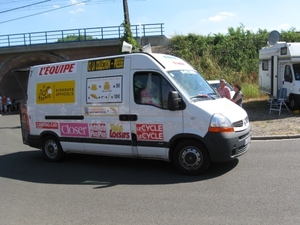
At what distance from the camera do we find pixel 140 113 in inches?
252

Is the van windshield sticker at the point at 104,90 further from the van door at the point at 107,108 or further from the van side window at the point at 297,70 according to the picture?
Result: the van side window at the point at 297,70

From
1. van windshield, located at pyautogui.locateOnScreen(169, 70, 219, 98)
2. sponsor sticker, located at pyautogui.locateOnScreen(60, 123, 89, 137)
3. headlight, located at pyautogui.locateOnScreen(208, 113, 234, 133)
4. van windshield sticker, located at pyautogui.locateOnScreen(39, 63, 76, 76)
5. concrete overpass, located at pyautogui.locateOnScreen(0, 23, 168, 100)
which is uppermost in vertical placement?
concrete overpass, located at pyautogui.locateOnScreen(0, 23, 168, 100)

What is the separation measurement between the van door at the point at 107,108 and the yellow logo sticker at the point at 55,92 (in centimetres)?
43

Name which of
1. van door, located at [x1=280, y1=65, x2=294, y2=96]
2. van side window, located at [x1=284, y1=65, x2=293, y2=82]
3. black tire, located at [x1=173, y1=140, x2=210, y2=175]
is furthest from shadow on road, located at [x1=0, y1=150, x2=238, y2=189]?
van side window, located at [x1=284, y1=65, x2=293, y2=82]

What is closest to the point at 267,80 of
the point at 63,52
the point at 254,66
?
the point at 254,66

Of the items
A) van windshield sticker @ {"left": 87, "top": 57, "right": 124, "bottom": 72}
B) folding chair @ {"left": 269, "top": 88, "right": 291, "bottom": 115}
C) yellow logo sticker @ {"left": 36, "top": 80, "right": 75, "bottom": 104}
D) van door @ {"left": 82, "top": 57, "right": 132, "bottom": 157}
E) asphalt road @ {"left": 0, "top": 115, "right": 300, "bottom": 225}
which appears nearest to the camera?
asphalt road @ {"left": 0, "top": 115, "right": 300, "bottom": 225}

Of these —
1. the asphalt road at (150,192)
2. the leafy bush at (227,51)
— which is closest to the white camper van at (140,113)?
the asphalt road at (150,192)

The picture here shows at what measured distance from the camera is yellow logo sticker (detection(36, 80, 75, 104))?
744 centimetres

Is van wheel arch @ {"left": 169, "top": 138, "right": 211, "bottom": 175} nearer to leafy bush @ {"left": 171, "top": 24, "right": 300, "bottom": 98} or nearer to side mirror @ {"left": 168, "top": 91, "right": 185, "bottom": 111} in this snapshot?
side mirror @ {"left": 168, "top": 91, "right": 185, "bottom": 111}

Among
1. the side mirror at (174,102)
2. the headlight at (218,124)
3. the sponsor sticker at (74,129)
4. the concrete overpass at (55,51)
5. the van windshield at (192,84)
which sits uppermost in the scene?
the concrete overpass at (55,51)

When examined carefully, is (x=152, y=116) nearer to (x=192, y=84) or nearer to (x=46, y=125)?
(x=192, y=84)

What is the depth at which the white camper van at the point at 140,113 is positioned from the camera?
5.89 metres

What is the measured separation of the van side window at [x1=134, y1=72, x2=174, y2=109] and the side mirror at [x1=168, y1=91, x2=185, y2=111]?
0.25m

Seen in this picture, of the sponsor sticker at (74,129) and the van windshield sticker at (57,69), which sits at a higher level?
the van windshield sticker at (57,69)
